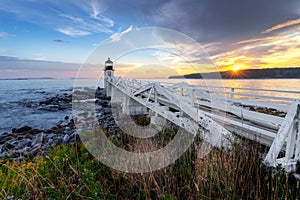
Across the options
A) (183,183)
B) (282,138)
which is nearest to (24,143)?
(183,183)

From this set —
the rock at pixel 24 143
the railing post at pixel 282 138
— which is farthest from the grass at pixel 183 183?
the rock at pixel 24 143

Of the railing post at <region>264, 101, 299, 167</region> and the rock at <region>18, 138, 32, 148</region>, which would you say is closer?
the railing post at <region>264, 101, 299, 167</region>

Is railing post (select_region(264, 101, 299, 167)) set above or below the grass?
above

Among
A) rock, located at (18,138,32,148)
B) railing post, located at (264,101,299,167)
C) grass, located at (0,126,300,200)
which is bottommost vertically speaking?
rock, located at (18,138,32,148)

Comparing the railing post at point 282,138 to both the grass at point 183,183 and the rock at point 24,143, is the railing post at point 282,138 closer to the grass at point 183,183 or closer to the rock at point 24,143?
the grass at point 183,183

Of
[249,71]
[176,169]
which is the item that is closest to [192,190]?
[176,169]

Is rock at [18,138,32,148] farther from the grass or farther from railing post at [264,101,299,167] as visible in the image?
railing post at [264,101,299,167]

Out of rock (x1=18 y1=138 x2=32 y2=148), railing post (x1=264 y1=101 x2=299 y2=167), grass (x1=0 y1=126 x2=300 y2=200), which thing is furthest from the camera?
rock (x1=18 y1=138 x2=32 y2=148)

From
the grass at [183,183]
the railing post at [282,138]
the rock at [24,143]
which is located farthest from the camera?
the rock at [24,143]

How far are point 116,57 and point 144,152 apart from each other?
15.3ft

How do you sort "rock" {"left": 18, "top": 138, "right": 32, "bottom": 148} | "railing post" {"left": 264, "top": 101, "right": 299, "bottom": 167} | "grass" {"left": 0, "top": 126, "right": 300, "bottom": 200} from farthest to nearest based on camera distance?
"rock" {"left": 18, "top": 138, "right": 32, "bottom": 148} < "railing post" {"left": 264, "top": 101, "right": 299, "bottom": 167} < "grass" {"left": 0, "top": 126, "right": 300, "bottom": 200}

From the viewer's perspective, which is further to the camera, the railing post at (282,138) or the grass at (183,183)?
the railing post at (282,138)

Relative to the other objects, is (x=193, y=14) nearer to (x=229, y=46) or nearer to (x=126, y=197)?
(x=229, y=46)

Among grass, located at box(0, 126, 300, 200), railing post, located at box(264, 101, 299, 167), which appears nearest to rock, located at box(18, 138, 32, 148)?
grass, located at box(0, 126, 300, 200)
